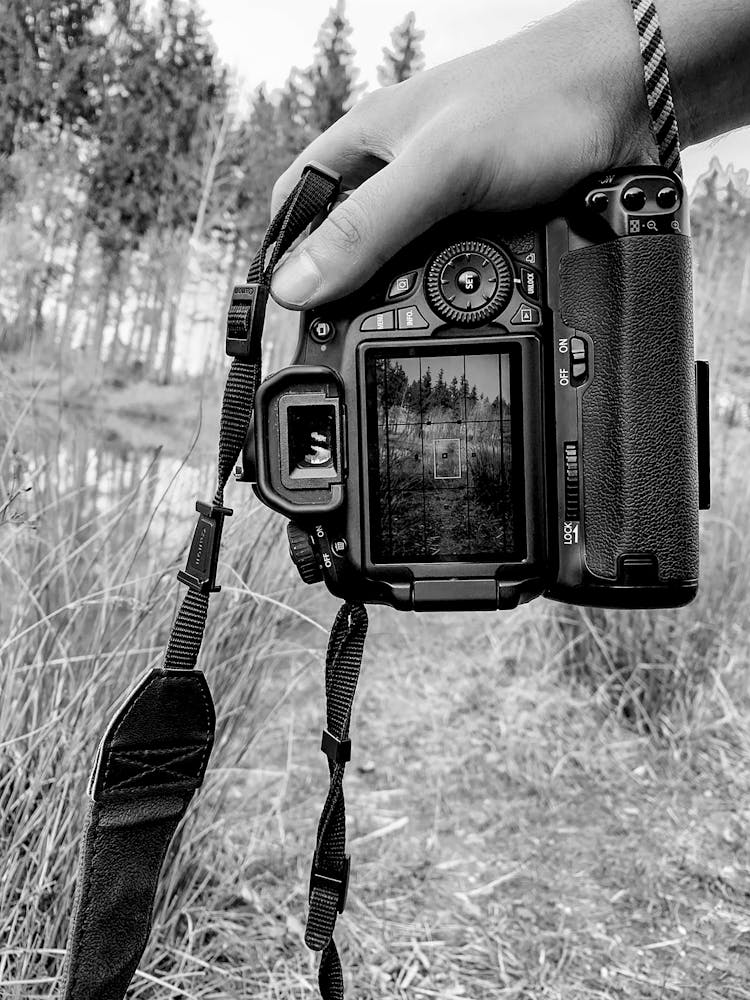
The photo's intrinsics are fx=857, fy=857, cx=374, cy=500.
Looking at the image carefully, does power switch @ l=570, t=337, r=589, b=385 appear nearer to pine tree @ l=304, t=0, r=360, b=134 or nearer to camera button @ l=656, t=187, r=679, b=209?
camera button @ l=656, t=187, r=679, b=209

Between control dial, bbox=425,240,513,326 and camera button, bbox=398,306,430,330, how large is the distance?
0.01 metres

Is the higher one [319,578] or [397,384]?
[397,384]

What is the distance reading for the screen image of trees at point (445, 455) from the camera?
2.27 feet

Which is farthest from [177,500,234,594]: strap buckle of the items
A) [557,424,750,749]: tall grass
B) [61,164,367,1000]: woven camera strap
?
[557,424,750,749]: tall grass

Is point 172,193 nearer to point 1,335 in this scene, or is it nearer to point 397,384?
point 1,335

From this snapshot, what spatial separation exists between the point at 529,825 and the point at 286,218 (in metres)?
1.15

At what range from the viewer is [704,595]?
1.81 metres

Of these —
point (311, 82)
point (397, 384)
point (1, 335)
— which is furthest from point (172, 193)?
point (397, 384)

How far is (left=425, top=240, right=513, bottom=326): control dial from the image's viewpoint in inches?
27.3

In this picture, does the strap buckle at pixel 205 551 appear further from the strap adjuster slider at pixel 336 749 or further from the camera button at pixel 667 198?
the camera button at pixel 667 198

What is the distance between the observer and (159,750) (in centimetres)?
71

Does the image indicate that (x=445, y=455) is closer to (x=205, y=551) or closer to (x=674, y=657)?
(x=205, y=551)

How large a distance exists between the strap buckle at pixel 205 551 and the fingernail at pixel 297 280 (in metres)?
0.18

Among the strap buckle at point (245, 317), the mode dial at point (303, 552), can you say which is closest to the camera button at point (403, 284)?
the strap buckle at point (245, 317)
